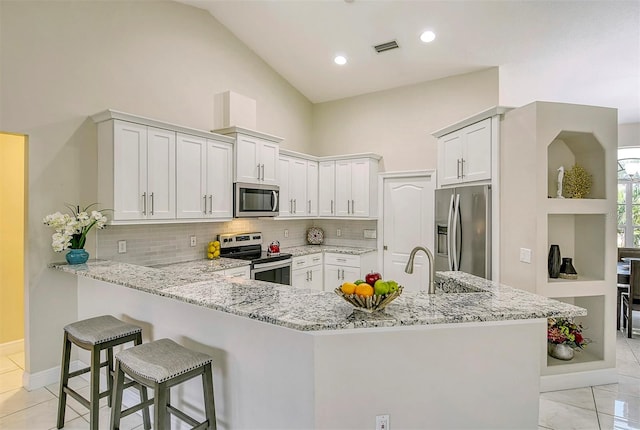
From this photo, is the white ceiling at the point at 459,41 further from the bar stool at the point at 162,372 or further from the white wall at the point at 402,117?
the bar stool at the point at 162,372

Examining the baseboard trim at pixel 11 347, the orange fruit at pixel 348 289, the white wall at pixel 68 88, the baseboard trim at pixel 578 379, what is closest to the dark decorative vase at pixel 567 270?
the baseboard trim at pixel 578 379

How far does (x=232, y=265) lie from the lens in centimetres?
384

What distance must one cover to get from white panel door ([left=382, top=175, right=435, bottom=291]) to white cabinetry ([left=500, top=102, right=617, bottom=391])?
1.75 meters

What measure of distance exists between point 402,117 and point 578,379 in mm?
3828

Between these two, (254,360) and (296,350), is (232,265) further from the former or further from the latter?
(296,350)

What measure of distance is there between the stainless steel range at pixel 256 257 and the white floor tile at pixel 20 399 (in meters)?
2.08

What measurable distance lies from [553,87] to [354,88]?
2.78m

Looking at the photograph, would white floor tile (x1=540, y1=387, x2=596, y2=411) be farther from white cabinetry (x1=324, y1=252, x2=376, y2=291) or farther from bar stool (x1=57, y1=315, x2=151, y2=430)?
bar stool (x1=57, y1=315, x2=151, y2=430)

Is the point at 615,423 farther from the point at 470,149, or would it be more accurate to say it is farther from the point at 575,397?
the point at 470,149

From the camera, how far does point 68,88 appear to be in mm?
3127

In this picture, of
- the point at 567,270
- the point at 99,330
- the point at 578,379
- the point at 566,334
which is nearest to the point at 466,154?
the point at 567,270

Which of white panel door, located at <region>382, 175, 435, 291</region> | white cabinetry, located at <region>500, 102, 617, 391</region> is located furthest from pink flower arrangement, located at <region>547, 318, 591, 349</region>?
white panel door, located at <region>382, 175, 435, 291</region>

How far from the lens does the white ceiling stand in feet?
11.3

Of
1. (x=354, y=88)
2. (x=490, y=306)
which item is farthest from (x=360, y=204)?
(x=490, y=306)
